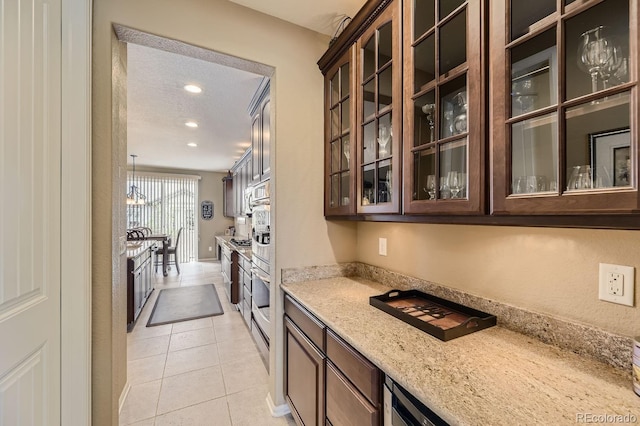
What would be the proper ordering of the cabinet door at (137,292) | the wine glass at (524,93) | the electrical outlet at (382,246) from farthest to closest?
the cabinet door at (137,292), the electrical outlet at (382,246), the wine glass at (524,93)

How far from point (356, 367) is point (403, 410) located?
9.5 inches

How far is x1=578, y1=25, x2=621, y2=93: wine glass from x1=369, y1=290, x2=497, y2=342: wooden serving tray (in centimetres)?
89

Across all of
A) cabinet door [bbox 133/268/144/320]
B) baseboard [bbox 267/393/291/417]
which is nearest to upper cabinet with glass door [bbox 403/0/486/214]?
baseboard [bbox 267/393/291/417]

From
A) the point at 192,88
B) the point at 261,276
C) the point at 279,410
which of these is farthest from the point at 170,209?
the point at 279,410

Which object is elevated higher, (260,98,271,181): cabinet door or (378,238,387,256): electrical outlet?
(260,98,271,181): cabinet door

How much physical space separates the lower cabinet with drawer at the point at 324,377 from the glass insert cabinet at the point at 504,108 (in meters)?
0.66

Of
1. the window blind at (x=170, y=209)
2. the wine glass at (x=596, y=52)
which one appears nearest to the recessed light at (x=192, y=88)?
the wine glass at (x=596, y=52)

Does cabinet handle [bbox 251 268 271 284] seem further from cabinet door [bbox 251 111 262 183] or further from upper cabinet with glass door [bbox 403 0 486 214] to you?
upper cabinet with glass door [bbox 403 0 486 214]

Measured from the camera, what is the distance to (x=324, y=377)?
4.12ft

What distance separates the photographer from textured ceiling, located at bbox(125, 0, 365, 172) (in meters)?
1.61

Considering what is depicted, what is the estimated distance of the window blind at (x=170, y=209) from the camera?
272 inches

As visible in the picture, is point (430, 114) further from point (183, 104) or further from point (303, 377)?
point (183, 104)

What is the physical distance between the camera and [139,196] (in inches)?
262

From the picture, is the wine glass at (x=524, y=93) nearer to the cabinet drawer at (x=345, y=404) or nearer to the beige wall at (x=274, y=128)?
the cabinet drawer at (x=345, y=404)
